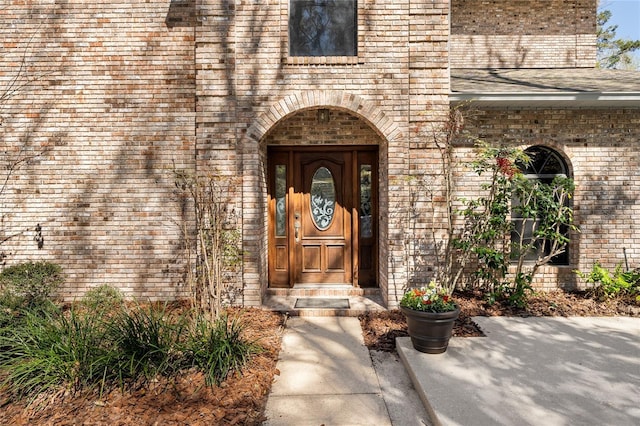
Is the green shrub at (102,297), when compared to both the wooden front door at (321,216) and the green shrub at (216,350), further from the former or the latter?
the wooden front door at (321,216)

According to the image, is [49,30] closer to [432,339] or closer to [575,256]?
[432,339]

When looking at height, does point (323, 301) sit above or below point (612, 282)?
below

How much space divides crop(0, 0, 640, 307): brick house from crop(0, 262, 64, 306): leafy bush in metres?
0.27

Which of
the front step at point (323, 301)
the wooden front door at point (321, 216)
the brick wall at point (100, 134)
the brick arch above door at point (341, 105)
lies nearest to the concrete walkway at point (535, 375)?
the front step at point (323, 301)

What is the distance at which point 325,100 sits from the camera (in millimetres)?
5137

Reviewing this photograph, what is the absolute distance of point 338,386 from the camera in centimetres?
339

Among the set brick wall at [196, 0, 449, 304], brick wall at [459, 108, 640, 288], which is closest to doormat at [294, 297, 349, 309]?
brick wall at [196, 0, 449, 304]

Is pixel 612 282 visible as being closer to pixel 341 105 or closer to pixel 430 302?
pixel 430 302

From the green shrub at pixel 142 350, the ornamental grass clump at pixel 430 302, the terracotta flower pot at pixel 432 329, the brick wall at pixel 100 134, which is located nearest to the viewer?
the green shrub at pixel 142 350

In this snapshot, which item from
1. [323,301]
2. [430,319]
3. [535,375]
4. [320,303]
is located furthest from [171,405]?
[535,375]

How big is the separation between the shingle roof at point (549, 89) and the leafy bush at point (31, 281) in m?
6.56

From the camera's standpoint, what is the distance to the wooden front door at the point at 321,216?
20.0 ft

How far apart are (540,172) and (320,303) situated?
14.1 ft

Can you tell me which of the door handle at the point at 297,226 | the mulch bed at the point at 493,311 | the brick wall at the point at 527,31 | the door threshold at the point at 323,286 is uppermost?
the brick wall at the point at 527,31
